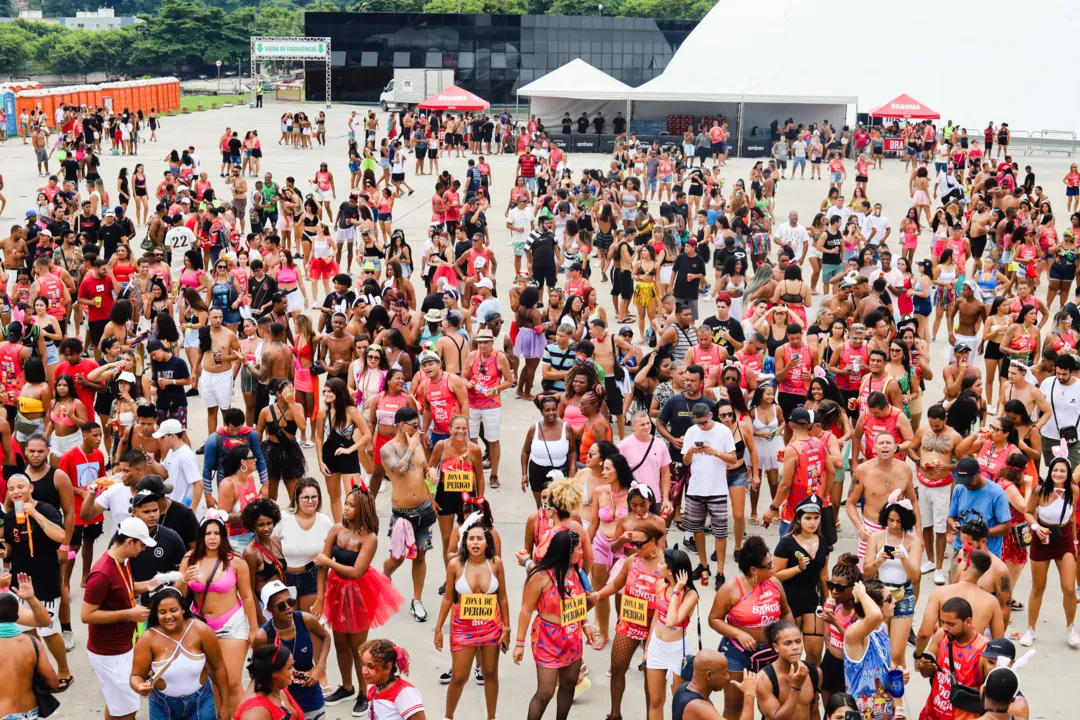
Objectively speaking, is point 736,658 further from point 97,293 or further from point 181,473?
point 97,293

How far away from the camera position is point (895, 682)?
6582 millimetres

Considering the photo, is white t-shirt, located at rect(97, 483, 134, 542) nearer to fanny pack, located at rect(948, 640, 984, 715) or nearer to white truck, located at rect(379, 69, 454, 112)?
fanny pack, located at rect(948, 640, 984, 715)

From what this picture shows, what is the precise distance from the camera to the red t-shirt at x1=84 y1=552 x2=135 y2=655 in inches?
265

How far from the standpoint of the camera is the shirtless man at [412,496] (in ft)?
28.8

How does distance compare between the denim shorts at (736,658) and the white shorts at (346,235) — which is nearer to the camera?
the denim shorts at (736,658)

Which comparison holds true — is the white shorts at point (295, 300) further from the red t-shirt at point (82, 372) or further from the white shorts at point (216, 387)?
the red t-shirt at point (82, 372)

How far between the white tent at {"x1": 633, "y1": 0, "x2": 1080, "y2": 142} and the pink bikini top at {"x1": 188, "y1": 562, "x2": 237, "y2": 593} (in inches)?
1530

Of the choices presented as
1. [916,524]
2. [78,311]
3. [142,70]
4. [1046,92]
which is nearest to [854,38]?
[1046,92]

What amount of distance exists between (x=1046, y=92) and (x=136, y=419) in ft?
148

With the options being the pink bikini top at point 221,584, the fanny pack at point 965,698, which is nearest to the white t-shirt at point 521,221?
the pink bikini top at point 221,584

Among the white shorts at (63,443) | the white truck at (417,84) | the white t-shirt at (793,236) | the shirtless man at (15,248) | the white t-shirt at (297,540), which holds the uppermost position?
the white truck at (417,84)

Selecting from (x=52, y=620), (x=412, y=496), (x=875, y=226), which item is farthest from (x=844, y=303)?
(x=52, y=620)

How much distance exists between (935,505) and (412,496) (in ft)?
13.6

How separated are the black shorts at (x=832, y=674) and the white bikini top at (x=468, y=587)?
2.00m
